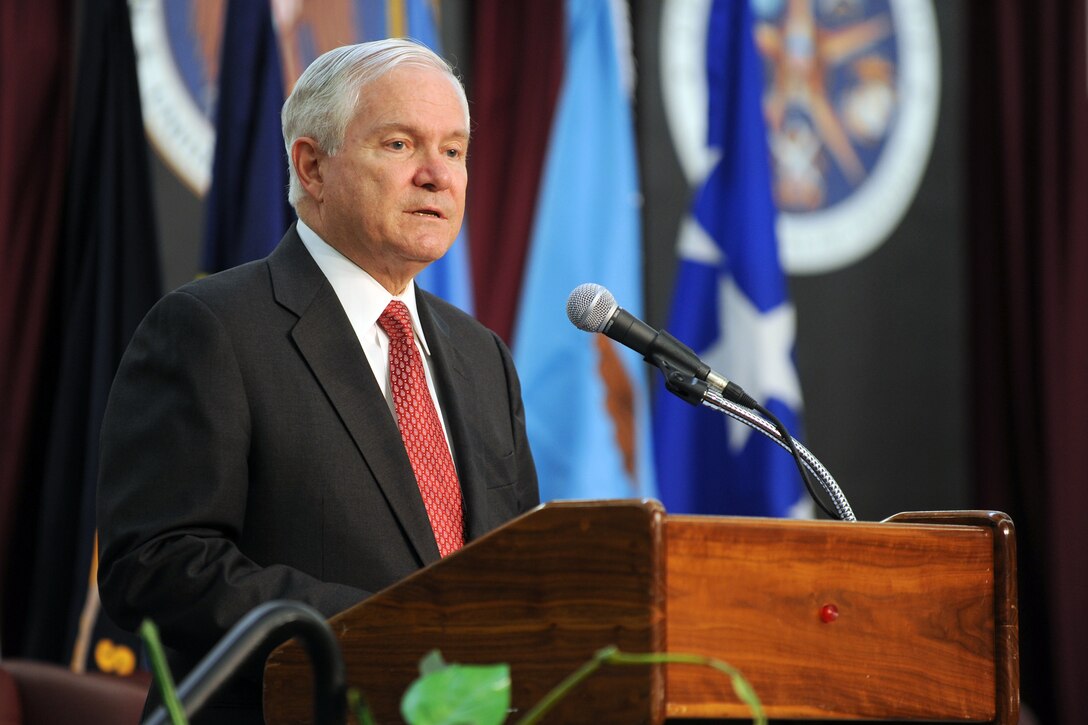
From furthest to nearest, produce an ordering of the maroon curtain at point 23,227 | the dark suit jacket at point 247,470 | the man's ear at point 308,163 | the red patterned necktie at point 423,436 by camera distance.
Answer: the maroon curtain at point 23,227 < the man's ear at point 308,163 < the red patterned necktie at point 423,436 < the dark suit jacket at point 247,470

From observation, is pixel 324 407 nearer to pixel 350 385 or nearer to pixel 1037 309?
pixel 350 385

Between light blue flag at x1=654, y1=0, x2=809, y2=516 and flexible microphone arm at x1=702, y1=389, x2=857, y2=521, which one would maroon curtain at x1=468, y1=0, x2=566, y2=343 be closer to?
light blue flag at x1=654, y1=0, x2=809, y2=516

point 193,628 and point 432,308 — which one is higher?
point 432,308

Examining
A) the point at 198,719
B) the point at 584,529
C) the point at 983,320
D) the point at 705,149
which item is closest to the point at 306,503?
the point at 198,719

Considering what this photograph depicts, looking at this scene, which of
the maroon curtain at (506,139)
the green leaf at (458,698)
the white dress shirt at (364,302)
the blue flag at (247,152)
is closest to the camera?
the green leaf at (458,698)

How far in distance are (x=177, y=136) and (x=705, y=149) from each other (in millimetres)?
1794

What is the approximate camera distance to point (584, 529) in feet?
→ 4.41

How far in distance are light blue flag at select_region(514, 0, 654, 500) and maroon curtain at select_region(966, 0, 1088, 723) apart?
132cm

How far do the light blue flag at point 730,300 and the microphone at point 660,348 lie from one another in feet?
7.85

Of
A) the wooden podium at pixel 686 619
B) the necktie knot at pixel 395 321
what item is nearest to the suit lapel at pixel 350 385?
the necktie knot at pixel 395 321

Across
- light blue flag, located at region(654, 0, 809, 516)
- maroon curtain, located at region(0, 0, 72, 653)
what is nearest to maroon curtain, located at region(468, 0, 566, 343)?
light blue flag, located at region(654, 0, 809, 516)

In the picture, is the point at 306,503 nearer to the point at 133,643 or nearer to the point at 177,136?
the point at 133,643

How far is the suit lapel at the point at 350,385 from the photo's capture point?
1972mm

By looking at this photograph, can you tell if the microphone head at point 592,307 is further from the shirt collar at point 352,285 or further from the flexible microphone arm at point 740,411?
the shirt collar at point 352,285
